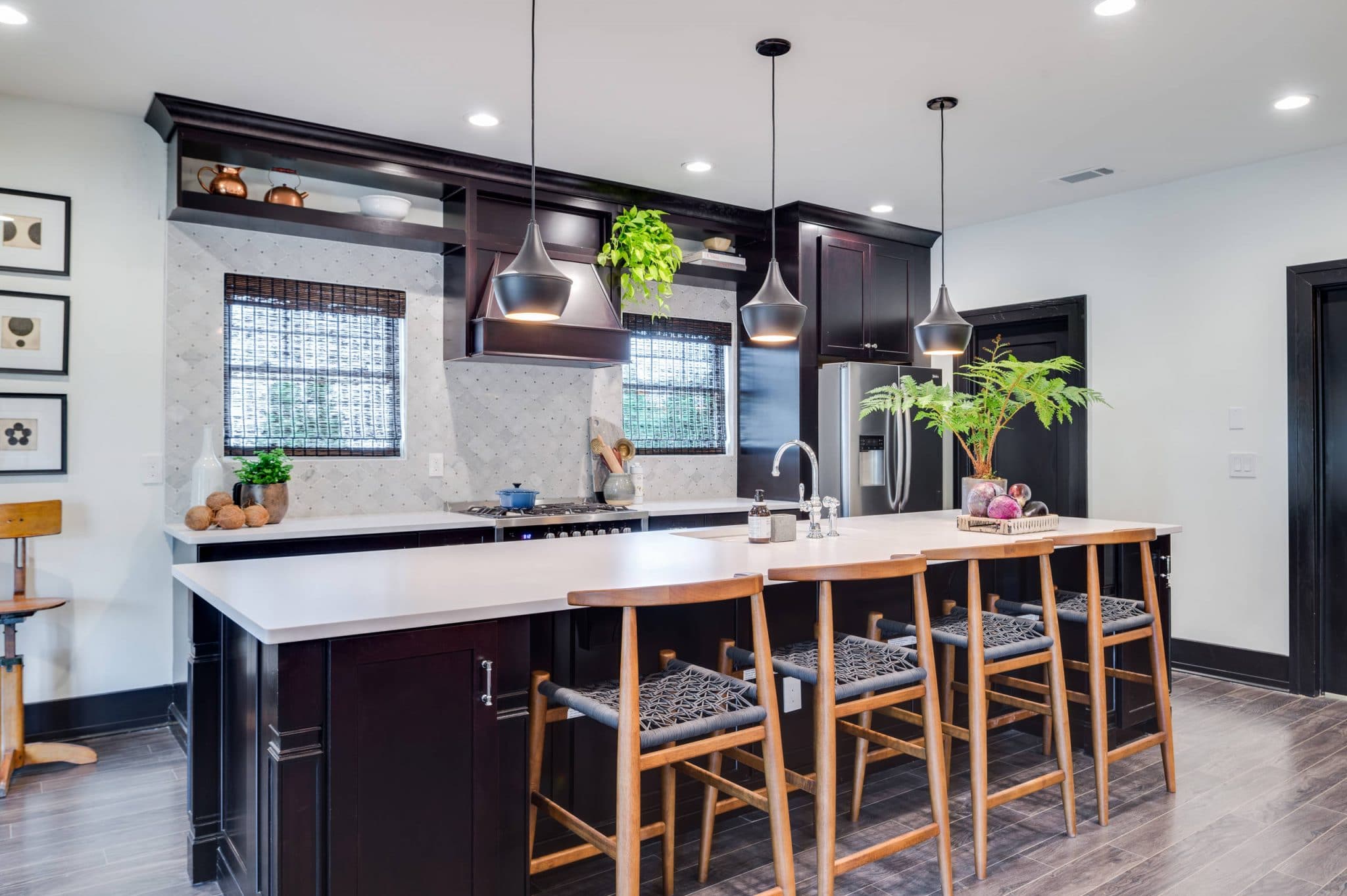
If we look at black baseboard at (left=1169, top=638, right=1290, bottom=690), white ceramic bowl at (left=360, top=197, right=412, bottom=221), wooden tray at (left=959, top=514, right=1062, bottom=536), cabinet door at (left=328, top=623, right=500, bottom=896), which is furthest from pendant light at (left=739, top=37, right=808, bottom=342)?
black baseboard at (left=1169, top=638, right=1290, bottom=690)

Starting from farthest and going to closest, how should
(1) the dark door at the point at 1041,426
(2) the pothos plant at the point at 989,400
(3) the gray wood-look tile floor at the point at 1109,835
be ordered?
(1) the dark door at the point at 1041,426
(2) the pothos plant at the point at 989,400
(3) the gray wood-look tile floor at the point at 1109,835

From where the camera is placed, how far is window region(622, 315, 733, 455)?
17.8ft

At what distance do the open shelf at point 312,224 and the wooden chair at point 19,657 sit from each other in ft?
4.46

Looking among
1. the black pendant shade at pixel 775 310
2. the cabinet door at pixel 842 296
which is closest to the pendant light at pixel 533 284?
the black pendant shade at pixel 775 310

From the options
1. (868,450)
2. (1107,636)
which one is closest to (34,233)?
(868,450)

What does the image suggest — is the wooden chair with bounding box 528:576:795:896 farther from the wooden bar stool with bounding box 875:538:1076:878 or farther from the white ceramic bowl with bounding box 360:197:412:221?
the white ceramic bowl with bounding box 360:197:412:221

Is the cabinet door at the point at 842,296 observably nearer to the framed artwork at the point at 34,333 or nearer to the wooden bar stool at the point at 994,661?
the wooden bar stool at the point at 994,661

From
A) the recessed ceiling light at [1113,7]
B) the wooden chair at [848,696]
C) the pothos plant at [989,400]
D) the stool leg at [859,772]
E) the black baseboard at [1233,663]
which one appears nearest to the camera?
the wooden chair at [848,696]

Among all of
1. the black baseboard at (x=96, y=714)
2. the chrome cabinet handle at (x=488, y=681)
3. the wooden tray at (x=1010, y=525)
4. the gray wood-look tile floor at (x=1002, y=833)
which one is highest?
the wooden tray at (x=1010, y=525)

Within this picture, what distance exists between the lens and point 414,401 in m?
4.60

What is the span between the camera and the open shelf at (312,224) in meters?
3.82

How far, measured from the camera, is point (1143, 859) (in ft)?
8.32

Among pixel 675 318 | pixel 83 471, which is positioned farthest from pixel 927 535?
pixel 83 471

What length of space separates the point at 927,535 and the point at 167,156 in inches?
143
